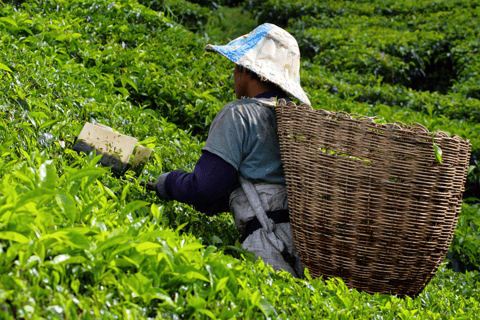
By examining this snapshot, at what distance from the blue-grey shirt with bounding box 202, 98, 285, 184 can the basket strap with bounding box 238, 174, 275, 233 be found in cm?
5

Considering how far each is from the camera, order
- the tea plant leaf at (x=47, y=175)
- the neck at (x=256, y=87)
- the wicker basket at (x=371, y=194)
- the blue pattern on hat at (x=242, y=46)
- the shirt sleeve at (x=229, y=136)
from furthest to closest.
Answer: the neck at (x=256, y=87)
the blue pattern on hat at (x=242, y=46)
the shirt sleeve at (x=229, y=136)
the wicker basket at (x=371, y=194)
the tea plant leaf at (x=47, y=175)

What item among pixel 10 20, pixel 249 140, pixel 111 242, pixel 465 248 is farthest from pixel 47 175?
pixel 465 248

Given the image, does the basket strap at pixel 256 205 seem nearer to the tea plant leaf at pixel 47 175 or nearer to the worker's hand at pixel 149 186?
the worker's hand at pixel 149 186

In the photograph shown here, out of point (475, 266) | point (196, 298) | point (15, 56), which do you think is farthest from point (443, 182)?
point (15, 56)

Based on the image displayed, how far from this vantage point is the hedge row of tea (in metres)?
1.39

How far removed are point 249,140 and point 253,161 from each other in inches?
4.6

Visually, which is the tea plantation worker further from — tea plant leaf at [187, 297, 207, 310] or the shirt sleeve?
tea plant leaf at [187, 297, 207, 310]

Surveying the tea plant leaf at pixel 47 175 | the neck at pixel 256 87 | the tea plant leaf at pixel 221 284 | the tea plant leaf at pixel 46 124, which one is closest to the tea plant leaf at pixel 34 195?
the tea plant leaf at pixel 47 175

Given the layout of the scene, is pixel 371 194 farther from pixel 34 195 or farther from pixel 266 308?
pixel 34 195

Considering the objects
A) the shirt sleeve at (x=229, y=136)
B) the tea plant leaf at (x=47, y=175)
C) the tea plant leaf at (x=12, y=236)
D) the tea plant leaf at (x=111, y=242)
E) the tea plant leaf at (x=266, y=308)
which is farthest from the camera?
the shirt sleeve at (x=229, y=136)

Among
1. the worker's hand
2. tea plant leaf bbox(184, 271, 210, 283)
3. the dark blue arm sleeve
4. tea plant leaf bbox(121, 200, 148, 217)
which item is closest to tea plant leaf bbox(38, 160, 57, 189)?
tea plant leaf bbox(121, 200, 148, 217)

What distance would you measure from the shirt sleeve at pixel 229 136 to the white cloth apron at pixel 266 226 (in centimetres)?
18

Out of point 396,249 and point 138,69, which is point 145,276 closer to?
point 396,249

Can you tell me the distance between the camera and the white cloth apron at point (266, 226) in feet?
7.89
